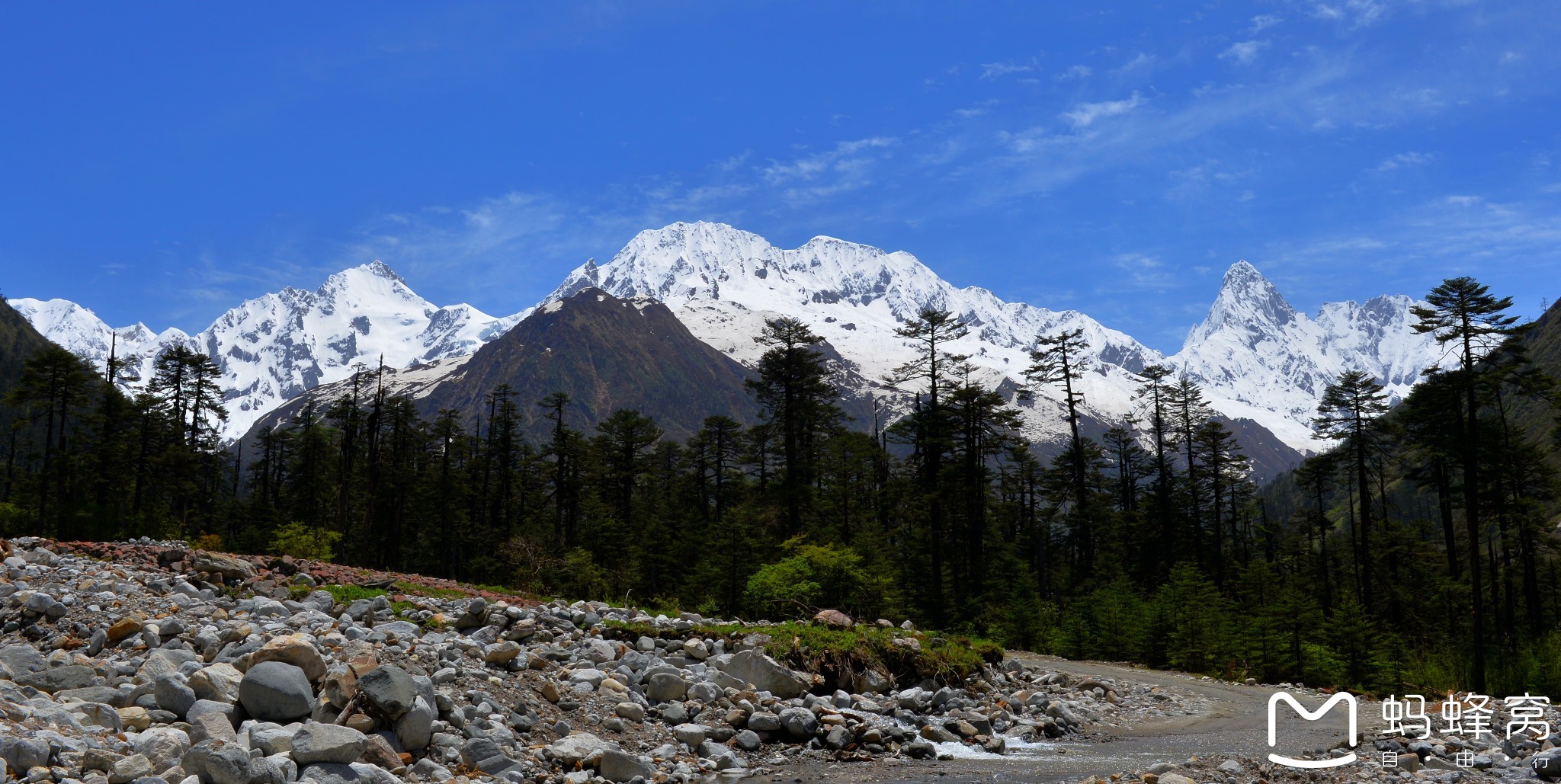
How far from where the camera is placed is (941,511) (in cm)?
4103

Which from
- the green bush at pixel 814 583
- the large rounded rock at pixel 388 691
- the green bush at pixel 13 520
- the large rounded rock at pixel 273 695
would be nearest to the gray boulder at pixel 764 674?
the large rounded rock at pixel 388 691

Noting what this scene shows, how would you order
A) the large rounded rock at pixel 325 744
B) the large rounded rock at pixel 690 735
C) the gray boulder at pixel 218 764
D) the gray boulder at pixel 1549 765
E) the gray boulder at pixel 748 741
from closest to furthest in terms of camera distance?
the gray boulder at pixel 218 764 < the large rounded rock at pixel 325 744 < the gray boulder at pixel 1549 765 < the large rounded rock at pixel 690 735 < the gray boulder at pixel 748 741

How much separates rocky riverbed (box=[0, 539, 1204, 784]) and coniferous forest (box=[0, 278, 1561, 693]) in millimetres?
7998

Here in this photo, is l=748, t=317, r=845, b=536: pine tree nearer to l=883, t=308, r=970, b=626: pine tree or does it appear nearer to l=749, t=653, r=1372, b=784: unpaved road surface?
l=883, t=308, r=970, b=626: pine tree

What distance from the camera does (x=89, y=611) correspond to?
1316cm

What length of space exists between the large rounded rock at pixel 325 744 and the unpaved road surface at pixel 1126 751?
15.0 ft

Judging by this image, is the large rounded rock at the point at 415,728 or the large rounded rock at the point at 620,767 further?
the large rounded rock at the point at 620,767

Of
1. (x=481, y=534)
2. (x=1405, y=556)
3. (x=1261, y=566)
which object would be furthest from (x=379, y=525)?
(x=1405, y=556)

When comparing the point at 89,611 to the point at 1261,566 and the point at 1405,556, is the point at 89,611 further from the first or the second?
the point at 1405,556

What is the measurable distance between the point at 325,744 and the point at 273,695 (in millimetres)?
1571

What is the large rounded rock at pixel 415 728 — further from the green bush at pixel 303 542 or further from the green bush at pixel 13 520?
the green bush at pixel 13 520

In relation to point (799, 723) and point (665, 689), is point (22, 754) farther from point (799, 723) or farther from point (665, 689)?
point (799, 723)

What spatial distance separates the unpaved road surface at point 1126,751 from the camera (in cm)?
1134

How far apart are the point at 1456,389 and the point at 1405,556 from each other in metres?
27.5
